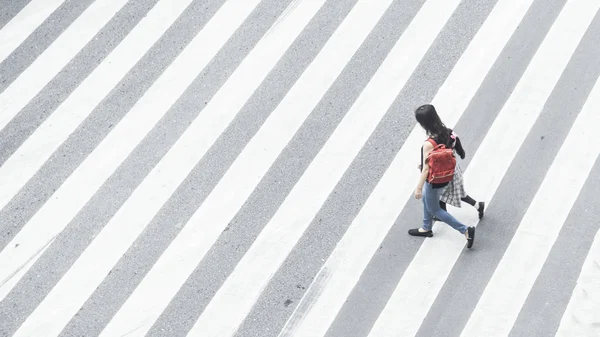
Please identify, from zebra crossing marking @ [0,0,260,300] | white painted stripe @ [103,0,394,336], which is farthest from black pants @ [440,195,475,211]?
zebra crossing marking @ [0,0,260,300]

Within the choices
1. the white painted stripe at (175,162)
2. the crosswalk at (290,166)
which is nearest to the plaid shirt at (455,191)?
the crosswalk at (290,166)

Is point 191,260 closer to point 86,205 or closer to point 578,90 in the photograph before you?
point 86,205

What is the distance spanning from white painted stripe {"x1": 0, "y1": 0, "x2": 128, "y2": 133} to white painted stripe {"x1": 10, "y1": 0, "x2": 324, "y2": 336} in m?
1.31

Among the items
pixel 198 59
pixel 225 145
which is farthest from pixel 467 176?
pixel 198 59

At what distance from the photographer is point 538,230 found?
855 centimetres

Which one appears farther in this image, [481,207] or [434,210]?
[481,207]

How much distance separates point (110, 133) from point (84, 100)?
0.64 metres

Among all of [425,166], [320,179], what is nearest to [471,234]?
[425,166]

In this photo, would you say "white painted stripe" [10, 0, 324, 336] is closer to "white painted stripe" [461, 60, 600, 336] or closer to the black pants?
the black pants

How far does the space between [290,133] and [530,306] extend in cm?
332

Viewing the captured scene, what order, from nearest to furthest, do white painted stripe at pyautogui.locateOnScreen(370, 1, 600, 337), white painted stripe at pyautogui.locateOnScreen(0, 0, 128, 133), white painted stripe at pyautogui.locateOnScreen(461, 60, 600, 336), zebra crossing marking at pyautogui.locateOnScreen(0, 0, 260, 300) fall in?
white painted stripe at pyautogui.locateOnScreen(461, 60, 600, 336)
white painted stripe at pyautogui.locateOnScreen(370, 1, 600, 337)
zebra crossing marking at pyautogui.locateOnScreen(0, 0, 260, 300)
white painted stripe at pyautogui.locateOnScreen(0, 0, 128, 133)

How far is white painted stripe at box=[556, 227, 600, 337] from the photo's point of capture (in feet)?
26.1

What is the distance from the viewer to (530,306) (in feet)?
26.7

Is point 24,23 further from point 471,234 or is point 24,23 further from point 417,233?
point 471,234
